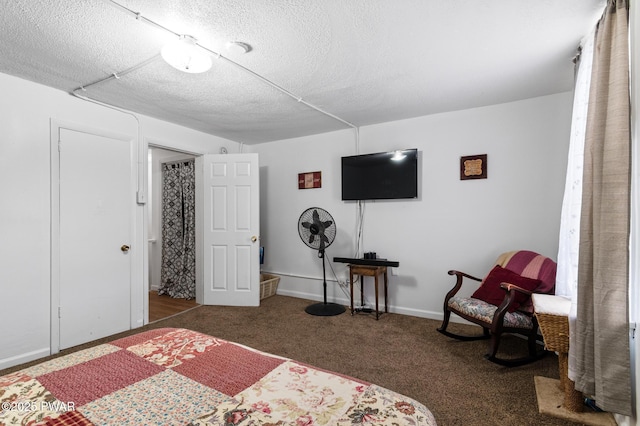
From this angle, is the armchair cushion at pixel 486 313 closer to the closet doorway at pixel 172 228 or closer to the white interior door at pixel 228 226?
the white interior door at pixel 228 226

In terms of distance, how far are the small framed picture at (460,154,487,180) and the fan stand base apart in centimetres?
210

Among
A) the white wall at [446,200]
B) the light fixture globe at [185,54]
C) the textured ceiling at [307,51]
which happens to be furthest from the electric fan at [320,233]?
the light fixture globe at [185,54]

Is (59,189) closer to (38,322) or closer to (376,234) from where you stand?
(38,322)

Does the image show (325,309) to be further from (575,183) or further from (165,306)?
(575,183)

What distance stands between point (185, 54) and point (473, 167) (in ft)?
9.42

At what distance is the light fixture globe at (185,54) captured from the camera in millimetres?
1955

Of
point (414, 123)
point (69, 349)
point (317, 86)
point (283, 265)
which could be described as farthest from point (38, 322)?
point (414, 123)

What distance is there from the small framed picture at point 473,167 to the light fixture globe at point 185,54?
268cm

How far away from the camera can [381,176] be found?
376 cm

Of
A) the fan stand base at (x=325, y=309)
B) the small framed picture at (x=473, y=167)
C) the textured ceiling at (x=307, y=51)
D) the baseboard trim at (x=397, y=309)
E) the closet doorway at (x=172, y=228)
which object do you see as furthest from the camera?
the closet doorway at (x=172, y=228)

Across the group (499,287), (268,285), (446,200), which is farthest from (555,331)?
(268,285)

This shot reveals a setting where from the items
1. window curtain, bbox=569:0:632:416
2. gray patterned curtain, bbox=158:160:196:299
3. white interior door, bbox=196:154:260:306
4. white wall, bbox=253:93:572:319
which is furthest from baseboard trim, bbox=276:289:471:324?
window curtain, bbox=569:0:632:416

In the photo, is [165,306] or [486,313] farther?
[165,306]

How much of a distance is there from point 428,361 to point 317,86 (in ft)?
8.20
